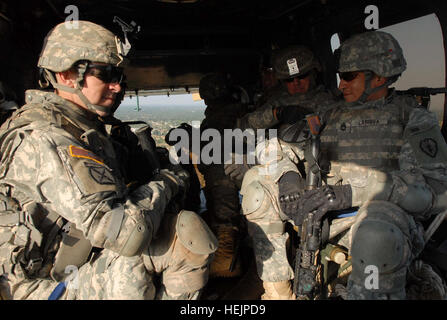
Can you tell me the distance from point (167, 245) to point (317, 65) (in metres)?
2.58

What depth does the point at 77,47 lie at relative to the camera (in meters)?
1.97

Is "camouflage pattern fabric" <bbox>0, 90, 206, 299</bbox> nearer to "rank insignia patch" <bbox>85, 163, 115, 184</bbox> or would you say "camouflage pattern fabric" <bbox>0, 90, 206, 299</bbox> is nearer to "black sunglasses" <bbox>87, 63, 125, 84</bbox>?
"rank insignia patch" <bbox>85, 163, 115, 184</bbox>

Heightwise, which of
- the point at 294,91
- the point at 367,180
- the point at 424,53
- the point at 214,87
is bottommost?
the point at 367,180

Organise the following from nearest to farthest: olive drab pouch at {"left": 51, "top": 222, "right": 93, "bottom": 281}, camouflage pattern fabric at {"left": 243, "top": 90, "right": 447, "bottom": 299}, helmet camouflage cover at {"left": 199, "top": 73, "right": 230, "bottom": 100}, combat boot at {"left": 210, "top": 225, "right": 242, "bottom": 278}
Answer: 1. olive drab pouch at {"left": 51, "top": 222, "right": 93, "bottom": 281}
2. camouflage pattern fabric at {"left": 243, "top": 90, "right": 447, "bottom": 299}
3. combat boot at {"left": 210, "top": 225, "right": 242, "bottom": 278}
4. helmet camouflage cover at {"left": 199, "top": 73, "right": 230, "bottom": 100}

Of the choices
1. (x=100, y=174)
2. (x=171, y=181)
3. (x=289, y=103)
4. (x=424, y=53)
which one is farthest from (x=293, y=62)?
(x=100, y=174)

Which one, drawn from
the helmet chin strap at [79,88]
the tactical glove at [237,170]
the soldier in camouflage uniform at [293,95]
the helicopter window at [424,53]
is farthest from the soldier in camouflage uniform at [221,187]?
the helicopter window at [424,53]

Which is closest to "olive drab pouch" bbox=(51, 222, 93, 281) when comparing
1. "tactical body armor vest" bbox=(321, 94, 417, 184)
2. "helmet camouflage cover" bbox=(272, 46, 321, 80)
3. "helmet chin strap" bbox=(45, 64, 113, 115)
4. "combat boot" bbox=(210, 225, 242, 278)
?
"helmet chin strap" bbox=(45, 64, 113, 115)

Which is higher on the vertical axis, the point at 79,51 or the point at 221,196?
the point at 79,51

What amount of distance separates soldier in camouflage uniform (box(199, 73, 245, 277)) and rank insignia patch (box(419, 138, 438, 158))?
Answer: 1898mm

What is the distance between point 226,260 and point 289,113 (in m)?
1.58

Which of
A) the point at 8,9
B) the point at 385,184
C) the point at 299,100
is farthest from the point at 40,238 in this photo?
the point at 299,100

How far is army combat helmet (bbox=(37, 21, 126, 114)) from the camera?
197cm

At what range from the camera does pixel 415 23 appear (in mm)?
2914

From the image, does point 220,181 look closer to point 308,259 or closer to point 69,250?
point 308,259
